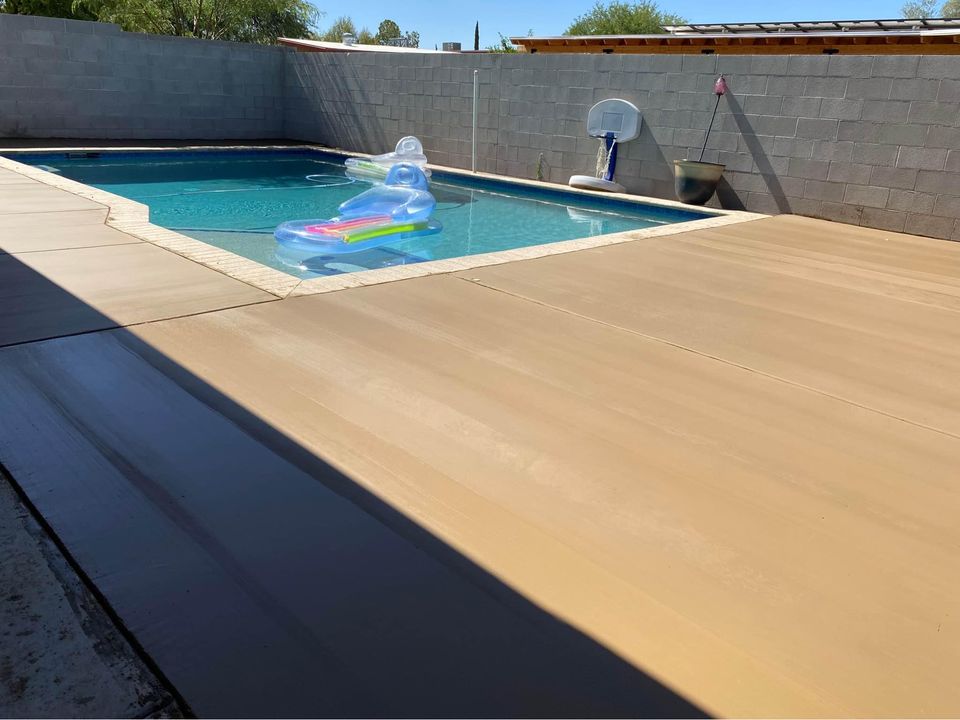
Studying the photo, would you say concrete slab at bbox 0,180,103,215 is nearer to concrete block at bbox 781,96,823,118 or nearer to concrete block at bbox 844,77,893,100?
concrete block at bbox 781,96,823,118

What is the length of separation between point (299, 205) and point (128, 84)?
487cm

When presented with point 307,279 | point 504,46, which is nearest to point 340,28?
point 504,46

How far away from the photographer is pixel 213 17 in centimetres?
1717

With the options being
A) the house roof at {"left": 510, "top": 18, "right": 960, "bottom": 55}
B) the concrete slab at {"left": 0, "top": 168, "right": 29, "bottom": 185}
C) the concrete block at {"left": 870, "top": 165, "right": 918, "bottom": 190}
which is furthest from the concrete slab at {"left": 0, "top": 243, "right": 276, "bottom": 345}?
the house roof at {"left": 510, "top": 18, "right": 960, "bottom": 55}

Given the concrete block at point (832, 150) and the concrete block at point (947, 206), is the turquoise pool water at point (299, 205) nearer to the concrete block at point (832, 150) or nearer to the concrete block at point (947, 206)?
the concrete block at point (832, 150)

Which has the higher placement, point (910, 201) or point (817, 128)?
point (817, 128)

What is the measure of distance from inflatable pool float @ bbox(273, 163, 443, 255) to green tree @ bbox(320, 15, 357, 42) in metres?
46.8

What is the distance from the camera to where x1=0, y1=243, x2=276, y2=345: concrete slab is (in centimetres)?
310

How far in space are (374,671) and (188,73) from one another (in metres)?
12.3

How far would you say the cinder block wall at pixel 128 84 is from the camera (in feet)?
33.8

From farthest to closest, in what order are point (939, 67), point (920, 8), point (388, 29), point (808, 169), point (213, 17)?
1. point (388, 29)
2. point (920, 8)
3. point (213, 17)
4. point (808, 169)
5. point (939, 67)

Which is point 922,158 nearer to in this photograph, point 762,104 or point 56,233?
point 762,104

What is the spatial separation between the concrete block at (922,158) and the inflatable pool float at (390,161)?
5.61 meters

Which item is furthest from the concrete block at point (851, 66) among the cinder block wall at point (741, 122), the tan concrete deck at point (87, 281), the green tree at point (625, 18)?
the green tree at point (625, 18)
